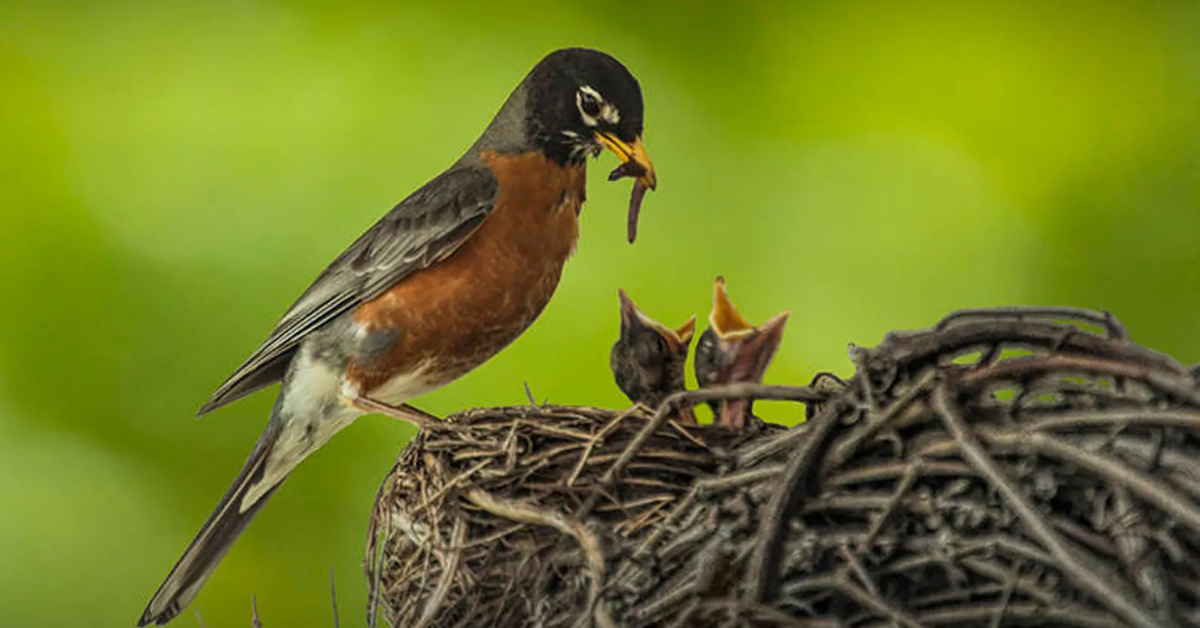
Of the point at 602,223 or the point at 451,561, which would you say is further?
the point at 602,223

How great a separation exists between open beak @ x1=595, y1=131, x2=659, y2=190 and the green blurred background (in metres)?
0.35

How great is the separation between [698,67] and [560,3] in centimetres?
31

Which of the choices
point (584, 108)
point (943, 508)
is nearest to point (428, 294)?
point (584, 108)

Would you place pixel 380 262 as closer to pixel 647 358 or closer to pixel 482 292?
pixel 482 292

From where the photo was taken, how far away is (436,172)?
3.09m

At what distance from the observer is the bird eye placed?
2578 mm

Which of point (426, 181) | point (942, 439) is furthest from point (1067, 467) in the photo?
point (426, 181)

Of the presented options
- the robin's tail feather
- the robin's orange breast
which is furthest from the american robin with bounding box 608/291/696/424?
the robin's tail feather

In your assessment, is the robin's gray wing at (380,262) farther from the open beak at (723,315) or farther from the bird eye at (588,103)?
the open beak at (723,315)

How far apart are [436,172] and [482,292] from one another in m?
0.55

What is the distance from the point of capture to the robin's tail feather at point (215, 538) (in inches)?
99.9

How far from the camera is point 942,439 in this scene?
1.64m

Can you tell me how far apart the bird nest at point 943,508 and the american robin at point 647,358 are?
18.2 inches

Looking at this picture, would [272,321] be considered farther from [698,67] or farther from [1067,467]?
[1067,467]
